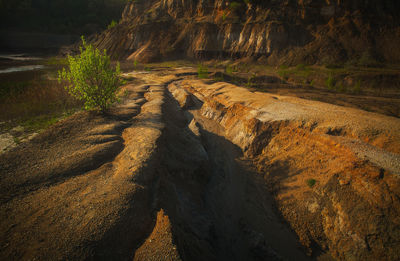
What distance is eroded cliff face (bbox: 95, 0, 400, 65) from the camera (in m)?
Result: 30.1

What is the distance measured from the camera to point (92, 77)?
1027 centimetres

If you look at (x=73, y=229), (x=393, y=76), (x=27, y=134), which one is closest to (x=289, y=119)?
(x=73, y=229)

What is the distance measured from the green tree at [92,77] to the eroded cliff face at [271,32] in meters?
31.8

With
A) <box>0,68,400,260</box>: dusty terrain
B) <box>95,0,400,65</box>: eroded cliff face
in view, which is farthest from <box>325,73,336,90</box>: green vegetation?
<box>0,68,400,260</box>: dusty terrain

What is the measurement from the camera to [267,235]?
6.50 metres

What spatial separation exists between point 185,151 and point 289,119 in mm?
5786

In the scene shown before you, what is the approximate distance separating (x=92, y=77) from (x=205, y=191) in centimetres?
901

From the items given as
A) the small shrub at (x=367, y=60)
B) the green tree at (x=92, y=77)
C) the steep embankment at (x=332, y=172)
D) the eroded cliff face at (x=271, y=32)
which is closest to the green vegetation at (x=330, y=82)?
the small shrub at (x=367, y=60)

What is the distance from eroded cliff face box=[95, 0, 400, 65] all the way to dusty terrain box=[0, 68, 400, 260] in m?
28.7

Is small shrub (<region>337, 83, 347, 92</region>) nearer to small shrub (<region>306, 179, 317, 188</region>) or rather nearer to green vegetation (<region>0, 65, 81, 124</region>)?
small shrub (<region>306, 179, 317, 188</region>)

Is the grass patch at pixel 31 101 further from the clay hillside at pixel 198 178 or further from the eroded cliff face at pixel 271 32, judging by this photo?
the eroded cliff face at pixel 271 32

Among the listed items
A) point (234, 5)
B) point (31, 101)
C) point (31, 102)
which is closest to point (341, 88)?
point (31, 102)

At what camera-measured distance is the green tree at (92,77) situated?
9.87 metres

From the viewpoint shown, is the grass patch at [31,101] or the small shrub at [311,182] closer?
the small shrub at [311,182]
